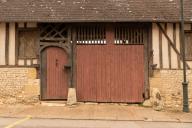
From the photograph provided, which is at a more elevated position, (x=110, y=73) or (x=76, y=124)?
(x=110, y=73)

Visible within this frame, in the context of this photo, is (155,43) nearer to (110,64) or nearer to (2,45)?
(110,64)

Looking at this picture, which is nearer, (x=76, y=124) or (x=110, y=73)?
(x=76, y=124)

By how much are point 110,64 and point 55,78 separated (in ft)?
7.92

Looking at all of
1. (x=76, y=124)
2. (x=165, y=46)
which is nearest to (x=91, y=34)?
(x=165, y=46)

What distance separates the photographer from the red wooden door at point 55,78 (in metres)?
15.5

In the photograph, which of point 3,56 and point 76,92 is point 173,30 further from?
point 3,56

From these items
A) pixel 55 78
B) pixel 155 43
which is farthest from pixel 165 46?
pixel 55 78

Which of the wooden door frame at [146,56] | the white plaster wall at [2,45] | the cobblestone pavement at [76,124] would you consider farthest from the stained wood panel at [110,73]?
the cobblestone pavement at [76,124]

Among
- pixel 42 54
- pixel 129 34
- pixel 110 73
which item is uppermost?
pixel 129 34

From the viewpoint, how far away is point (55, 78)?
50.9 feet

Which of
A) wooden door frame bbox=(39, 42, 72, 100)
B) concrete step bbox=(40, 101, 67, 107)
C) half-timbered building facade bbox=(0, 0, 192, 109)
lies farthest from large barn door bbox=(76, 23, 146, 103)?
concrete step bbox=(40, 101, 67, 107)

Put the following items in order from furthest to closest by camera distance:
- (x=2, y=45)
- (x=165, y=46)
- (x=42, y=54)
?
(x=42, y=54) < (x=2, y=45) < (x=165, y=46)

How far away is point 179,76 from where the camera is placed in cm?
1523

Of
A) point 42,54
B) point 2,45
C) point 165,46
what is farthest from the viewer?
point 42,54
